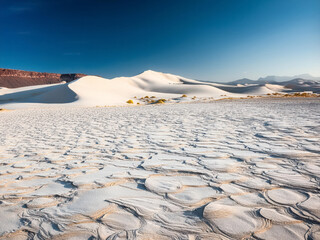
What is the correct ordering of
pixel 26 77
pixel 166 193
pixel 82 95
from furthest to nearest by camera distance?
pixel 26 77, pixel 82 95, pixel 166 193

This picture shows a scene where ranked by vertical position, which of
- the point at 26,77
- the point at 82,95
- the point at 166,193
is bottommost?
the point at 166,193

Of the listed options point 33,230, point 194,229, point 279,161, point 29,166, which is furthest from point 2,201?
point 279,161

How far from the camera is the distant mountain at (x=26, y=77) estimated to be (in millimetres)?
105312

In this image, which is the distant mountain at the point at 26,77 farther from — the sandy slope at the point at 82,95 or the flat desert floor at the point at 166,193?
the flat desert floor at the point at 166,193

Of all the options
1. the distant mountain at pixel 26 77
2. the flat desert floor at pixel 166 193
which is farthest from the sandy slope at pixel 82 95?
the distant mountain at pixel 26 77

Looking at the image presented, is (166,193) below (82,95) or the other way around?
below

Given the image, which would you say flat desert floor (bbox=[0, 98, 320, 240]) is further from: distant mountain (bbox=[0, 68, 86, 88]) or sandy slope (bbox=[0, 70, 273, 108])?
distant mountain (bbox=[0, 68, 86, 88])

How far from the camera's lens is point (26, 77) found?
118m

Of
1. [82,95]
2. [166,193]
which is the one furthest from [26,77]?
[166,193]

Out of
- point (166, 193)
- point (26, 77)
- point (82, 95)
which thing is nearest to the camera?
point (166, 193)

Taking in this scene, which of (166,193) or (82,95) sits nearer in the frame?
(166,193)

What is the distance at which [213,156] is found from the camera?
2.52 m

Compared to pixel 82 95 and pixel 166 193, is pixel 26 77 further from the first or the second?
pixel 166 193

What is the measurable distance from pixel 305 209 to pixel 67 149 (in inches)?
123
